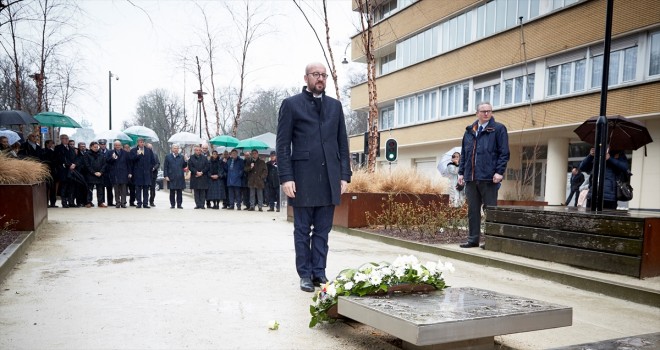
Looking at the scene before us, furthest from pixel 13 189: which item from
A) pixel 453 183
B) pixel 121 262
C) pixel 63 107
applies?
pixel 63 107

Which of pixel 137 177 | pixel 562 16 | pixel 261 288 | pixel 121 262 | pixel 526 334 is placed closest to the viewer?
pixel 526 334

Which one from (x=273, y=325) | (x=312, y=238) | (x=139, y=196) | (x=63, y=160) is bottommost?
(x=139, y=196)

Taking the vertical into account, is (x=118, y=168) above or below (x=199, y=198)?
above

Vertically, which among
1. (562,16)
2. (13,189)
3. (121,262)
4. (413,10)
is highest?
(413,10)

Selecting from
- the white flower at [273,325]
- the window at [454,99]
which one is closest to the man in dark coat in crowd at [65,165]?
the white flower at [273,325]

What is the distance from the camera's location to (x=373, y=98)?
14.4m

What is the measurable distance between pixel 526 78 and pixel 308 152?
17397mm

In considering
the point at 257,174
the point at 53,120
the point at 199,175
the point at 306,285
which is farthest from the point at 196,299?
the point at 53,120

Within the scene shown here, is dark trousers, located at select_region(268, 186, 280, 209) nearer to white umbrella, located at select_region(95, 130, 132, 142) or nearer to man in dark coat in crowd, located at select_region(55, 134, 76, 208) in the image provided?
man in dark coat in crowd, located at select_region(55, 134, 76, 208)

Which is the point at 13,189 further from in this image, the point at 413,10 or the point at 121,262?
the point at 413,10

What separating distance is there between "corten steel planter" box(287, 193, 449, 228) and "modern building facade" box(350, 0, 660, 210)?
5.68 ft

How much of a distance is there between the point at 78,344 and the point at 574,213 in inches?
219

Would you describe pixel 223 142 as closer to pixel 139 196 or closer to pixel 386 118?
pixel 139 196

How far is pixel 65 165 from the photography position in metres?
15.1
